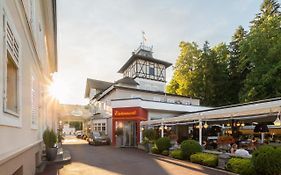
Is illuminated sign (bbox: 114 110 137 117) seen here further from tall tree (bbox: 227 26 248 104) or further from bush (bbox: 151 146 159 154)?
tall tree (bbox: 227 26 248 104)

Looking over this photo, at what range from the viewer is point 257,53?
33.2 m

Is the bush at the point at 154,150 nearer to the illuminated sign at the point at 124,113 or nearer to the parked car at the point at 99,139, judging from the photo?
the illuminated sign at the point at 124,113

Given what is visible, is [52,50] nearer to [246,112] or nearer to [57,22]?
[57,22]

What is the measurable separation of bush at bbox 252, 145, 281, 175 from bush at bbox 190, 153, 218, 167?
3.22m

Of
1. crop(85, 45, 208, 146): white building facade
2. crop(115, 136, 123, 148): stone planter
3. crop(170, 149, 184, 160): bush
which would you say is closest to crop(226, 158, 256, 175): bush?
crop(170, 149, 184, 160): bush

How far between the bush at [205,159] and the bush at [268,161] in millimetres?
3223

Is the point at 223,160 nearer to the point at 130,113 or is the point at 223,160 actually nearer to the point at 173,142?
the point at 173,142

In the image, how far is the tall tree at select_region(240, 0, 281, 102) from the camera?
103ft

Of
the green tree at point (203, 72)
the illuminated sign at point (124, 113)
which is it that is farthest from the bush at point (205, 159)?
the green tree at point (203, 72)

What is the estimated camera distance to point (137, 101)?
28391 millimetres

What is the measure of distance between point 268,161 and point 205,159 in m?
4.31

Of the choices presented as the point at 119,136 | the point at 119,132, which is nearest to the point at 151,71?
the point at 119,132

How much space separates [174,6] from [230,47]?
1428 inches

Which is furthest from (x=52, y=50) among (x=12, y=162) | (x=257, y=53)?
(x=257, y=53)
